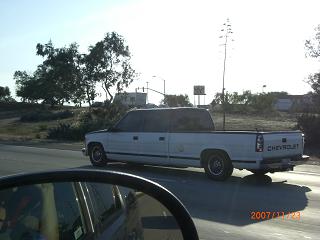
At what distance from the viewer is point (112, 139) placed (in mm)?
15836

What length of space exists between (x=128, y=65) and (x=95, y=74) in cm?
273

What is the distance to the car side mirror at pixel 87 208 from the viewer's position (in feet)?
8.48

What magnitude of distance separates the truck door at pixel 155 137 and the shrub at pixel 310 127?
12.6 m

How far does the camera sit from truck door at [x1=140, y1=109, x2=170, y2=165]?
14.3 meters

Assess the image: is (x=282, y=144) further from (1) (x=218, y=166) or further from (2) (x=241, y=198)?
(2) (x=241, y=198)

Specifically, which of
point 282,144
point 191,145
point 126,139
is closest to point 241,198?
point 282,144

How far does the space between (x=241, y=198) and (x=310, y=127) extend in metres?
16.5

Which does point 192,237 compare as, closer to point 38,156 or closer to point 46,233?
point 46,233

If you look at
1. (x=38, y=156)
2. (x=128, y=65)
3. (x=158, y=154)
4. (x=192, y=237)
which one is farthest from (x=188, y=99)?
(x=192, y=237)

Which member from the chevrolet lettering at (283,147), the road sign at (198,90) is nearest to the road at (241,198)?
the chevrolet lettering at (283,147)

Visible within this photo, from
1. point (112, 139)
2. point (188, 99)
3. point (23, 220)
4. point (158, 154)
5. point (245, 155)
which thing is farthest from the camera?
point (188, 99)

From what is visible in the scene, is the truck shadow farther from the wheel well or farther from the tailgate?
the tailgate
